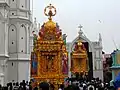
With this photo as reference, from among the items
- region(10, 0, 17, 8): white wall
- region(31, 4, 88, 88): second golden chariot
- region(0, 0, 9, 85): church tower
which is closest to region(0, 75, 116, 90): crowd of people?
region(31, 4, 88, 88): second golden chariot

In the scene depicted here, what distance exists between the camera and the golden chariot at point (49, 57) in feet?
78.4

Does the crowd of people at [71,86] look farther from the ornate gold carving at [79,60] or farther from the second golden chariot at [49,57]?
the ornate gold carving at [79,60]

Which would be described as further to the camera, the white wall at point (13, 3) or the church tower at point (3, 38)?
the white wall at point (13, 3)

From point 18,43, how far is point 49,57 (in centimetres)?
1992

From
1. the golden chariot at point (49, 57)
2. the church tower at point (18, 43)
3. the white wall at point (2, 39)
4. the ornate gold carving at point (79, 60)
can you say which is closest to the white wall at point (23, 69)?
the church tower at point (18, 43)

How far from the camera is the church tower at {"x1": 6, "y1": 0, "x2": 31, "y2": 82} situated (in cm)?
4338

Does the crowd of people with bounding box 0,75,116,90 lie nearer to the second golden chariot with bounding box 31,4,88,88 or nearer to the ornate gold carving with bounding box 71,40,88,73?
the second golden chariot with bounding box 31,4,88,88

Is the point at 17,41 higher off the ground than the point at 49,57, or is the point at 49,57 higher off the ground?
the point at 17,41

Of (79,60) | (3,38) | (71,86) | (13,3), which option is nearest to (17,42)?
(3,38)

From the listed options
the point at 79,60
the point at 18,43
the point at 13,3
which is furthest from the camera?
the point at 79,60

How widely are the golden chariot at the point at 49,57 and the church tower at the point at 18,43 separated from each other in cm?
1886

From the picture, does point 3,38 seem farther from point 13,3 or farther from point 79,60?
point 79,60

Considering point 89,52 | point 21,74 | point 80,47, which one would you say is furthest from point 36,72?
point 89,52

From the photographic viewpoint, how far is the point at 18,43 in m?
43.8
